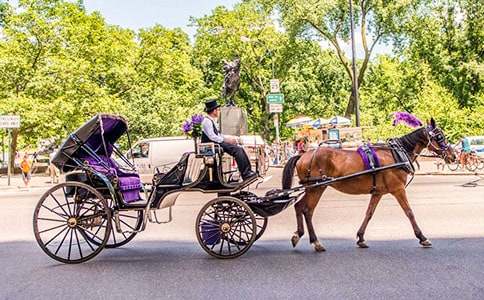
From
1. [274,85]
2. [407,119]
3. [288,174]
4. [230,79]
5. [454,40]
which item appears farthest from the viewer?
[454,40]

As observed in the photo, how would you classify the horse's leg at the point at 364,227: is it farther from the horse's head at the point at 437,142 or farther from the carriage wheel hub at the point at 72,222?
the carriage wheel hub at the point at 72,222

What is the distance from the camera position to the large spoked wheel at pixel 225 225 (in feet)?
25.2

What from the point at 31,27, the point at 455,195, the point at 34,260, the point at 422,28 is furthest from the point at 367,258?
the point at 422,28

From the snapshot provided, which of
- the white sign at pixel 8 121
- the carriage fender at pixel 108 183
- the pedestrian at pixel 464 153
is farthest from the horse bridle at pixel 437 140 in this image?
the white sign at pixel 8 121

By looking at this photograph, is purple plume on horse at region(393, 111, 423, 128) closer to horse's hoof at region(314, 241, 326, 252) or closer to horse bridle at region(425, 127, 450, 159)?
horse bridle at region(425, 127, 450, 159)

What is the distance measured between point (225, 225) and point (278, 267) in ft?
3.49

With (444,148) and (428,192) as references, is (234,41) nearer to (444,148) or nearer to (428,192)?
(428,192)

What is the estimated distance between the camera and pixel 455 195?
49.4 feet

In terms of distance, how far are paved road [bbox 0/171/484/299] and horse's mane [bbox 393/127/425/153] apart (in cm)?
144

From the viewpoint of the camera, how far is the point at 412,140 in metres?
8.85

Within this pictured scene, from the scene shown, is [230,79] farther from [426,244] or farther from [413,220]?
[426,244]

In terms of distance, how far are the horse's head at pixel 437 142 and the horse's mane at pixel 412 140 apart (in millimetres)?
92

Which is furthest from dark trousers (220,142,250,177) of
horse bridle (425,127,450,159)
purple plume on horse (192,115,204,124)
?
horse bridle (425,127,450,159)

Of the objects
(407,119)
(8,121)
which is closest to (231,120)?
(407,119)
